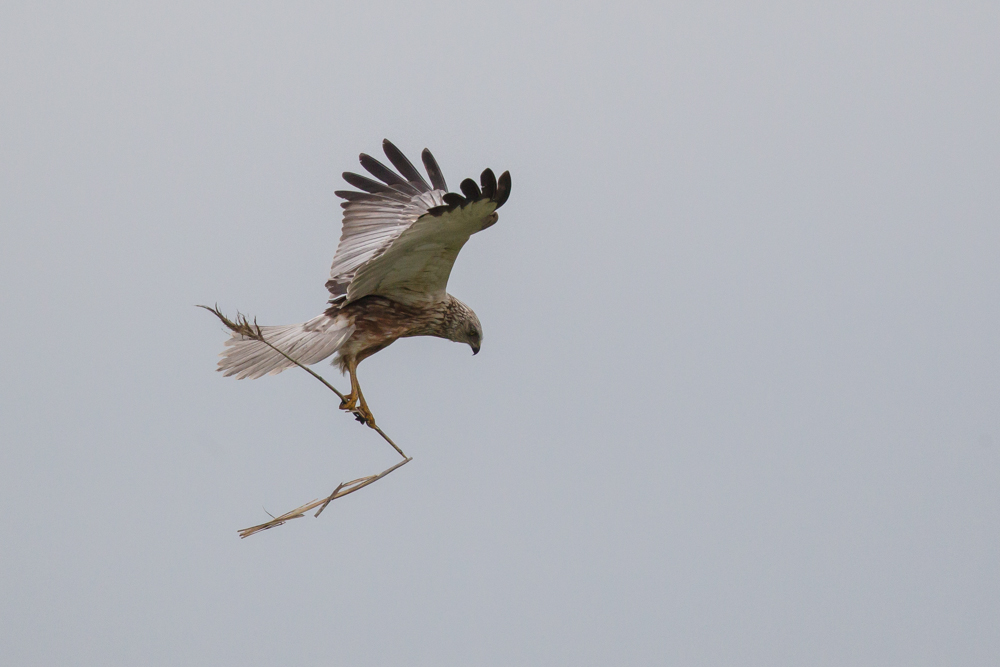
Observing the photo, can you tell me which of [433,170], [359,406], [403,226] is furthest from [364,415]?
[433,170]

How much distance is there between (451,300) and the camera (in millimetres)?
6109

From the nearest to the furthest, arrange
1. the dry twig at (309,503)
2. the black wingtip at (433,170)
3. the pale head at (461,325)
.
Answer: the dry twig at (309,503) < the pale head at (461,325) < the black wingtip at (433,170)

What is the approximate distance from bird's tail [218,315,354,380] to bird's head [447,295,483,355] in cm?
69

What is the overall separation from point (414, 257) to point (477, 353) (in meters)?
1.14

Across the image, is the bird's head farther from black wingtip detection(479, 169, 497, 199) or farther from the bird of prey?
black wingtip detection(479, 169, 497, 199)

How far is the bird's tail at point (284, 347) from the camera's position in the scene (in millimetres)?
5445

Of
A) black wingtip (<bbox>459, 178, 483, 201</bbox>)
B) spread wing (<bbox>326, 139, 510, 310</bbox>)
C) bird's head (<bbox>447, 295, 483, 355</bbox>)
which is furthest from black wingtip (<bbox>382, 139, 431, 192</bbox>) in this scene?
black wingtip (<bbox>459, 178, 483, 201</bbox>)

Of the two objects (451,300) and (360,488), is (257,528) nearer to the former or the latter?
(360,488)

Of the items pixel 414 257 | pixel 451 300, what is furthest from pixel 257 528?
pixel 451 300

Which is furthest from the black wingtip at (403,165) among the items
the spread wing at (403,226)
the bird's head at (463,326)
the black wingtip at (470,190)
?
the black wingtip at (470,190)

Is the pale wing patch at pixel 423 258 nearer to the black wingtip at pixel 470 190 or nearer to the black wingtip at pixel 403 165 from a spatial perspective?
the black wingtip at pixel 470 190

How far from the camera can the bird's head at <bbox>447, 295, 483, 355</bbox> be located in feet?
20.1

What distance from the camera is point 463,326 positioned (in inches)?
244

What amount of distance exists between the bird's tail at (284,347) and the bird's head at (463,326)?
69 centimetres
